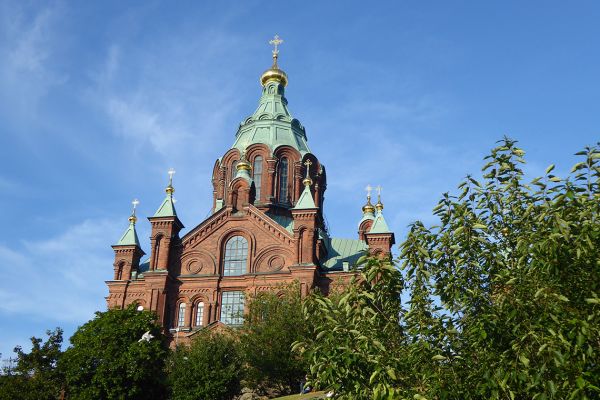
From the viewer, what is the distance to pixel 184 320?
169ft

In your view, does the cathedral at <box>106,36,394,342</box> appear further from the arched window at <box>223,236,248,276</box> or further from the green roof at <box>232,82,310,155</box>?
the green roof at <box>232,82,310,155</box>

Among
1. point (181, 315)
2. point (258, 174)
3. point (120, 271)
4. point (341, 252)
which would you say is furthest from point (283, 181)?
point (181, 315)

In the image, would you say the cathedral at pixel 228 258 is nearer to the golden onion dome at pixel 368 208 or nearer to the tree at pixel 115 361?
the golden onion dome at pixel 368 208

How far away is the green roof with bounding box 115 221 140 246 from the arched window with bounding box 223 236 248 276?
7.48 m

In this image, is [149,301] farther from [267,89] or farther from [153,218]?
[267,89]

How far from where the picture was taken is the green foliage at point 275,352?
40062mm

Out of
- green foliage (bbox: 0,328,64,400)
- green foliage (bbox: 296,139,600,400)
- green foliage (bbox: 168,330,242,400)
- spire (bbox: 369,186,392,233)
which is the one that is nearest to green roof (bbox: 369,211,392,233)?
spire (bbox: 369,186,392,233)

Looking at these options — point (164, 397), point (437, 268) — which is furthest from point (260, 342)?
point (437, 268)

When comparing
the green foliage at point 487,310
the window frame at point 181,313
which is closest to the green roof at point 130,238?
the window frame at point 181,313

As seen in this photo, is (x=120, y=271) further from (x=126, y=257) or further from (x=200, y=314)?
(x=200, y=314)

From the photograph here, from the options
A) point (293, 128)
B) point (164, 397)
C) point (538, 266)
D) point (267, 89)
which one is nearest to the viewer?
point (538, 266)

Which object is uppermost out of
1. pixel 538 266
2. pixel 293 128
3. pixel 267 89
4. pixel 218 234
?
pixel 267 89

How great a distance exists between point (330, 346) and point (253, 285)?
36123mm

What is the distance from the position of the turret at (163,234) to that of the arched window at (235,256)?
13.1 feet
